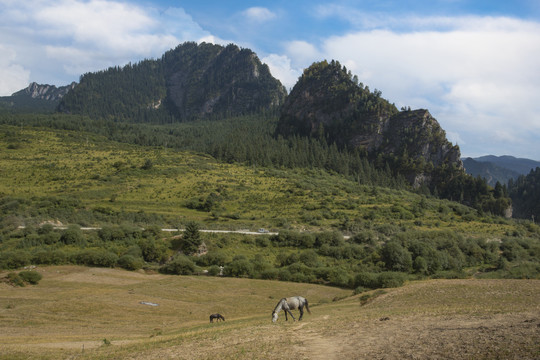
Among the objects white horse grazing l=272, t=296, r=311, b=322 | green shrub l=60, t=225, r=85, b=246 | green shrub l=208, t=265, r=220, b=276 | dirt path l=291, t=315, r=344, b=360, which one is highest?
dirt path l=291, t=315, r=344, b=360

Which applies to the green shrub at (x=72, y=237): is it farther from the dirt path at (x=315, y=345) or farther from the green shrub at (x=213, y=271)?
the dirt path at (x=315, y=345)

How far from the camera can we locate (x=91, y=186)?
331 feet

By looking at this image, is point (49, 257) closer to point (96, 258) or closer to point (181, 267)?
point (96, 258)

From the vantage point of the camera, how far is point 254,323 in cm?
2094

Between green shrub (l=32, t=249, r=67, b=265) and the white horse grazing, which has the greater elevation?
the white horse grazing

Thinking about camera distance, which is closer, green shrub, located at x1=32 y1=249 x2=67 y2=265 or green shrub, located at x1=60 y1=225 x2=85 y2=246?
green shrub, located at x1=32 y1=249 x2=67 y2=265

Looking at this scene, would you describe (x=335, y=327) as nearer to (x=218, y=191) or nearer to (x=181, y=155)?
(x=218, y=191)

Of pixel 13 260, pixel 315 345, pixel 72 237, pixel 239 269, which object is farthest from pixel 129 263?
pixel 315 345

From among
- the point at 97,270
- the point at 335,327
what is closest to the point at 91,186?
the point at 97,270

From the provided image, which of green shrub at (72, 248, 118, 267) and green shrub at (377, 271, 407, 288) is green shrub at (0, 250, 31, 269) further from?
green shrub at (377, 271, 407, 288)

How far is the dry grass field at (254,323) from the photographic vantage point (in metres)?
13.2

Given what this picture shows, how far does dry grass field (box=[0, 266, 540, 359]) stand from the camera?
43.4 feet

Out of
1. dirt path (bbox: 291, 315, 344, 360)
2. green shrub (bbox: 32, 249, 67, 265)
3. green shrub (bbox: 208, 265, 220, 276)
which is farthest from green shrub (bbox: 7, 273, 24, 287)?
dirt path (bbox: 291, 315, 344, 360)

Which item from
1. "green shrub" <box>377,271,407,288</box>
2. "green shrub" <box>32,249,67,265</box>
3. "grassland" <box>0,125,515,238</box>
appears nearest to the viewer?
"green shrub" <box>377,271,407,288</box>
